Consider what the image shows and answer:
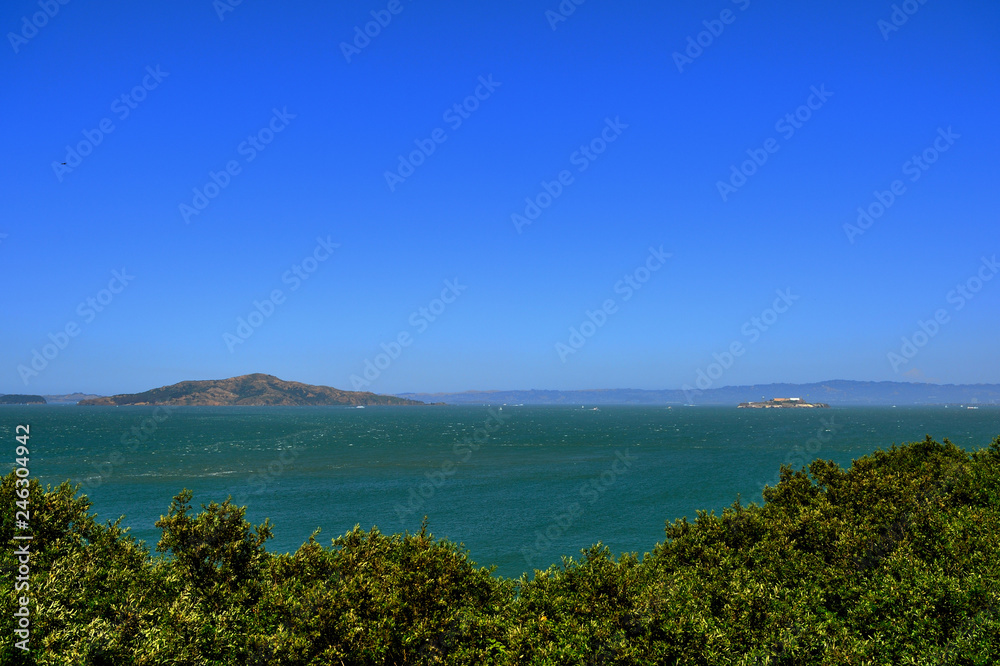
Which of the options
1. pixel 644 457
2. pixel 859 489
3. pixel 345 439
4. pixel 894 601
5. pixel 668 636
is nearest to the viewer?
pixel 668 636

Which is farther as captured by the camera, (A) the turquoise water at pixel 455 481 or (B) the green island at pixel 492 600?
(A) the turquoise water at pixel 455 481

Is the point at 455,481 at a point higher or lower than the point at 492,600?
lower

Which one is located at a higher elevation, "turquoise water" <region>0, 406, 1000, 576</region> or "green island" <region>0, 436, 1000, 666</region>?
"green island" <region>0, 436, 1000, 666</region>

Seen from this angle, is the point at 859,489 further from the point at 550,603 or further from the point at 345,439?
the point at 345,439

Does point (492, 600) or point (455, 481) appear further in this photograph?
point (455, 481)

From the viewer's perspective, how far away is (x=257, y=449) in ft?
522

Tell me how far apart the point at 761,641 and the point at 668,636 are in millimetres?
3756

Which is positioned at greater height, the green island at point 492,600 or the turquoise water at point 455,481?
the green island at point 492,600

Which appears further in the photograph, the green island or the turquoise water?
the turquoise water

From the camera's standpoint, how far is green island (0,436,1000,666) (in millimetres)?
19266

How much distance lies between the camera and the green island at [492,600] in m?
19.3

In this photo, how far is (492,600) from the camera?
25.1m

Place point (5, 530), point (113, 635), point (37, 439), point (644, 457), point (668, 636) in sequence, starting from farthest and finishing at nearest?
point (37, 439), point (644, 457), point (5, 530), point (668, 636), point (113, 635)

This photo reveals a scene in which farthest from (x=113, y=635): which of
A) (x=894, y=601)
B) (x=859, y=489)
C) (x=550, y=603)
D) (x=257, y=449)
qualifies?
(x=257, y=449)
